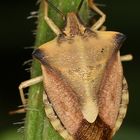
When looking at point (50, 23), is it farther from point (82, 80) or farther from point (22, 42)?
point (22, 42)

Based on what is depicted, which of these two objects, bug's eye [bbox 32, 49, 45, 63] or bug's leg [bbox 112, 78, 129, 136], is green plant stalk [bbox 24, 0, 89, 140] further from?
bug's leg [bbox 112, 78, 129, 136]

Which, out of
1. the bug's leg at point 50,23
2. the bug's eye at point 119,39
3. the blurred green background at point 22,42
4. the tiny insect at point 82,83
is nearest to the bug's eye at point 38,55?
the tiny insect at point 82,83

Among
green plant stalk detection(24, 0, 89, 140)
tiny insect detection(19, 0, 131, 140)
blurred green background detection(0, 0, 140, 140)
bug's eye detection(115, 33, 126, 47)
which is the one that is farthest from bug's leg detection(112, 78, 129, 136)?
blurred green background detection(0, 0, 140, 140)

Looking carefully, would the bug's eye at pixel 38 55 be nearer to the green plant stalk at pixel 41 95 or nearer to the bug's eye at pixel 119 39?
the green plant stalk at pixel 41 95

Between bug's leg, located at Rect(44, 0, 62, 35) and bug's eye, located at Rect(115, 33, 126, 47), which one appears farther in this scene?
bug's eye, located at Rect(115, 33, 126, 47)

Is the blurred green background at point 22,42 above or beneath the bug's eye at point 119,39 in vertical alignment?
beneath

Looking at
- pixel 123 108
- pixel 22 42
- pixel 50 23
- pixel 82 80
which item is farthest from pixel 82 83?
pixel 22 42

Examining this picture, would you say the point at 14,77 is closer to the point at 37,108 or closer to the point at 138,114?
the point at 138,114

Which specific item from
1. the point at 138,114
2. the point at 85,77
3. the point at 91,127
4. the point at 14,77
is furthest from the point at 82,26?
the point at 14,77
